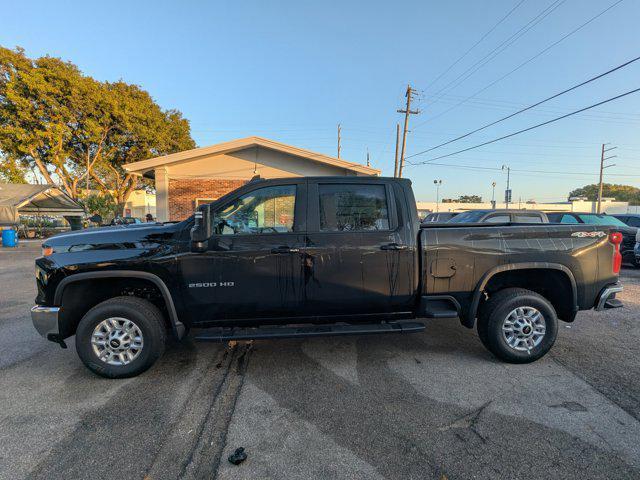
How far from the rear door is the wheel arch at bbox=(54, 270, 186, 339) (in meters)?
1.37

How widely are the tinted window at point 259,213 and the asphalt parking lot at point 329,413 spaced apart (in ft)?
4.94

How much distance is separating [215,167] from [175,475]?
46.3 feet

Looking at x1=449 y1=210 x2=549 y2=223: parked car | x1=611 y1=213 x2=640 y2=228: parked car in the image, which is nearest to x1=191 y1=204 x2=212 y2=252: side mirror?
x1=449 y1=210 x2=549 y2=223: parked car

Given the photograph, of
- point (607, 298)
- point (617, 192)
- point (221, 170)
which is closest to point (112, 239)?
point (607, 298)

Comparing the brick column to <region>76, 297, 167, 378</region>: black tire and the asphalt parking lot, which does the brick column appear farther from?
<region>76, 297, 167, 378</region>: black tire

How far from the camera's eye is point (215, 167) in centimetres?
1493

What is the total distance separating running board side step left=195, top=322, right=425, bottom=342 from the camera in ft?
11.0

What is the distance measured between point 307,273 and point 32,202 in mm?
25875

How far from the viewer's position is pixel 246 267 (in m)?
3.43

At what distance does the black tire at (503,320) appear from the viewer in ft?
12.0

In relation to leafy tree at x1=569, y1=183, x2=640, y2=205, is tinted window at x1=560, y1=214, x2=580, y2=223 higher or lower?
lower

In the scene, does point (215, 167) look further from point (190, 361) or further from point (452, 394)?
point (452, 394)

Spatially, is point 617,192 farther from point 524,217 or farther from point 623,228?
point 524,217

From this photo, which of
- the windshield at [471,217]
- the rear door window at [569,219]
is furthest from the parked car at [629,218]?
the windshield at [471,217]
